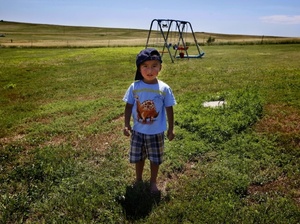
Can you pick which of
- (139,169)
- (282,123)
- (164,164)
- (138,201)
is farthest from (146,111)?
(282,123)

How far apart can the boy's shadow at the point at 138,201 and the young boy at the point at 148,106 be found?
14cm

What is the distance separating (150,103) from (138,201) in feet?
4.52

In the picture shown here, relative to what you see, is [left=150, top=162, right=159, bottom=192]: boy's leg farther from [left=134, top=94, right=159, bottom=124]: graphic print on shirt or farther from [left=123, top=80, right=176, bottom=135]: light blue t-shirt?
[left=134, top=94, right=159, bottom=124]: graphic print on shirt

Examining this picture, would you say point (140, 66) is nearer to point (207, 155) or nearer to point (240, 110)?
point (207, 155)

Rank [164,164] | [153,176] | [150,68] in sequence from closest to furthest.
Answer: [150,68] < [153,176] < [164,164]

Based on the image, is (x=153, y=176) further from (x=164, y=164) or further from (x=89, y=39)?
(x=89, y=39)

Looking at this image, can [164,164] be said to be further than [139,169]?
Yes

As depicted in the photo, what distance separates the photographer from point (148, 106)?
378 cm

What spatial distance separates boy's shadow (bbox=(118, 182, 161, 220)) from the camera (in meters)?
3.68

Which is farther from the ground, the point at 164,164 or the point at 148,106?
the point at 148,106

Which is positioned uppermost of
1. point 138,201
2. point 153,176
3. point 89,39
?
point 89,39

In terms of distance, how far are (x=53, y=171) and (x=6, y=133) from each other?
280 centimetres

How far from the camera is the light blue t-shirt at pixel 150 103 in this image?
148 inches

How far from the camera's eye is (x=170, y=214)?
359 centimetres
